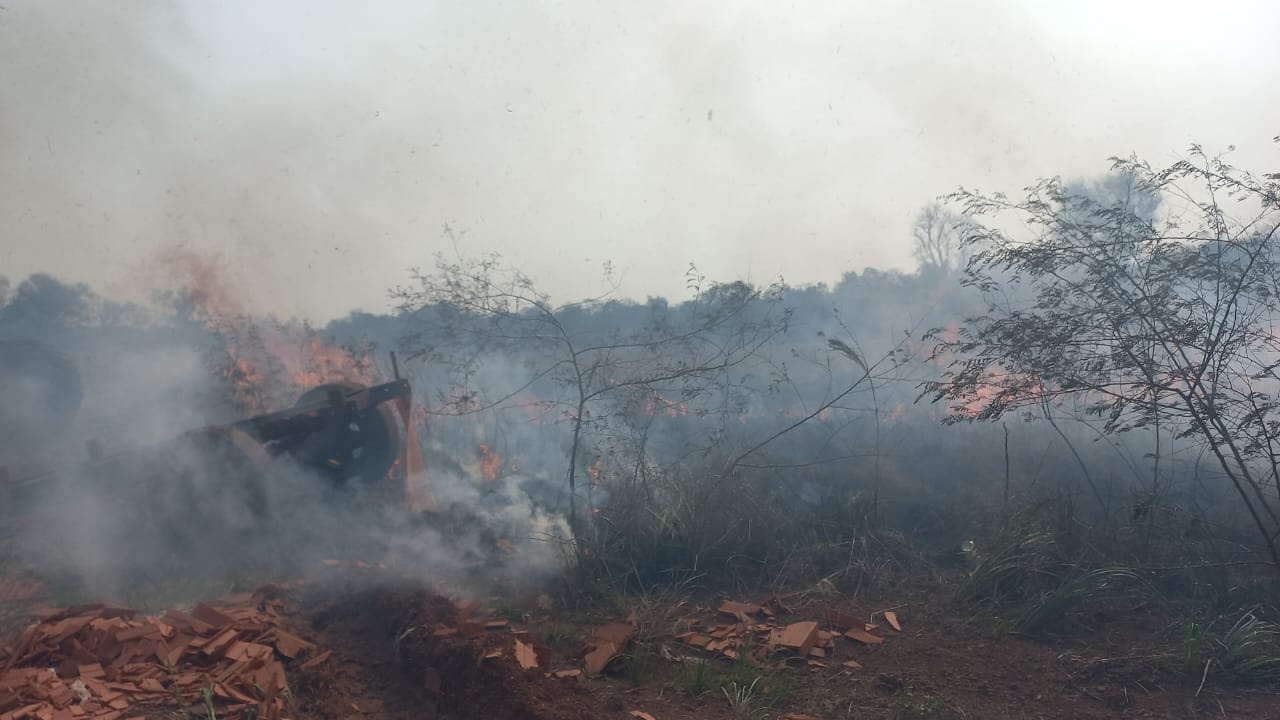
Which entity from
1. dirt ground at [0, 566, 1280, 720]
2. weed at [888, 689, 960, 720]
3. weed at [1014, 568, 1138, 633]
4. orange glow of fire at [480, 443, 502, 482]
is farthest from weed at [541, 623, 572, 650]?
orange glow of fire at [480, 443, 502, 482]

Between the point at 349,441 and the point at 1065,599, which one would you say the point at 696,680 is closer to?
the point at 1065,599

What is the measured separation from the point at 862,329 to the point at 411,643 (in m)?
17.2

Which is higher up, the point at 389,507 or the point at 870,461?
the point at 389,507

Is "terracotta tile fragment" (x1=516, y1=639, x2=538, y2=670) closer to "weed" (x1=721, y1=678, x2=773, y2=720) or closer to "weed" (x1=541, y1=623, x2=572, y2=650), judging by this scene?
"weed" (x1=541, y1=623, x2=572, y2=650)

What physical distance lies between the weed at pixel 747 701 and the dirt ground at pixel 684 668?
0.06 metres

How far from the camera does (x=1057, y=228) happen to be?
Result: 7258 mm

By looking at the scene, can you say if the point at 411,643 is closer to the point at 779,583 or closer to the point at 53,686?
the point at 53,686

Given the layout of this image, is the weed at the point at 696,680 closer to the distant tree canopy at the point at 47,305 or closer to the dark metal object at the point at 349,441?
the dark metal object at the point at 349,441

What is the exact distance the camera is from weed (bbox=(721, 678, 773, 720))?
199 inches

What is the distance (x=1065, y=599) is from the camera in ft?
21.2

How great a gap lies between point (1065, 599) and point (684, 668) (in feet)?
10.9

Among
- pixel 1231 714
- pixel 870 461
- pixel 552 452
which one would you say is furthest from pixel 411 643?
pixel 870 461

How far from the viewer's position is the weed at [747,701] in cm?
504

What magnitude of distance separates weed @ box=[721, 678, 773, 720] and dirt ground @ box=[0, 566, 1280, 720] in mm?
65
